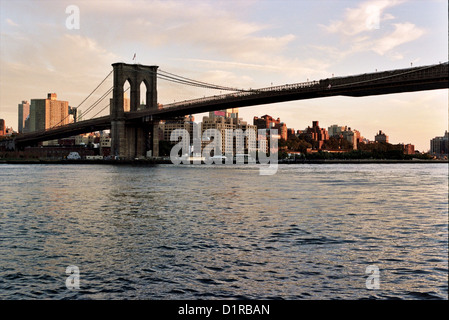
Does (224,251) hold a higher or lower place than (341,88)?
lower

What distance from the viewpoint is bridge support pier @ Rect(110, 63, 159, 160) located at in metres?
95.0

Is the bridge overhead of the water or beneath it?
overhead

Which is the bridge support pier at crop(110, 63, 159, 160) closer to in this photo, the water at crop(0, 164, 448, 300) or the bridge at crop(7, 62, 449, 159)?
the bridge at crop(7, 62, 449, 159)

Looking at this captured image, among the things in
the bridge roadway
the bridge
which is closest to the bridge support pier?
the bridge

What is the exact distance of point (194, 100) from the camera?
79500mm

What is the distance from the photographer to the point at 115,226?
55.7ft

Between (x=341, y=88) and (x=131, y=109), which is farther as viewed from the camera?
(x=131, y=109)

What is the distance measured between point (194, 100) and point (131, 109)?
90.2 feet

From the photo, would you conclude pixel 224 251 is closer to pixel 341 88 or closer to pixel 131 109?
pixel 341 88

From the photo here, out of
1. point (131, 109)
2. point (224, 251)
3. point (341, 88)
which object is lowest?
point (224, 251)

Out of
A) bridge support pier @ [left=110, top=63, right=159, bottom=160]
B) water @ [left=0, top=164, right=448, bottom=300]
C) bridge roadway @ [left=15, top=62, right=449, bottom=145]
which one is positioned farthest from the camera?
bridge support pier @ [left=110, top=63, right=159, bottom=160]

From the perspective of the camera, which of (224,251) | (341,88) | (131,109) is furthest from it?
(131,109)

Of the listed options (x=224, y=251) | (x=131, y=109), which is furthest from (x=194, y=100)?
(x=224, y=251)
